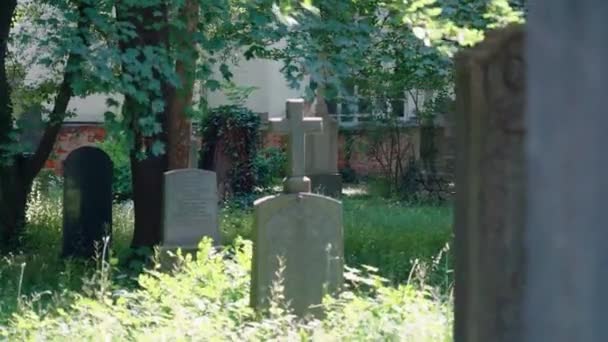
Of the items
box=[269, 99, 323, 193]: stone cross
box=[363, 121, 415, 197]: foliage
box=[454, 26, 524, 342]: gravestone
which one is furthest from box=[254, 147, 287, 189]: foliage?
box=[454, 26, 524, 342]: gravestone

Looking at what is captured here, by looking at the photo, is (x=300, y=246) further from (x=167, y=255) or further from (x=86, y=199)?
(x=86, y=199)

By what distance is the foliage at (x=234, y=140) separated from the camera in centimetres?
2303

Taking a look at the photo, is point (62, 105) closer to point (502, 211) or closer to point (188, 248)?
point (188, 248)

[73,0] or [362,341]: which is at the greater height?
[73,0]

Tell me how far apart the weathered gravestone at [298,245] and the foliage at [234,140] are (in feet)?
46.6

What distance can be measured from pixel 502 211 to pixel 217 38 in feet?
31.0

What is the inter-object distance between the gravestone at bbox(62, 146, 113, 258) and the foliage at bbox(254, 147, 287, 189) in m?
9.19

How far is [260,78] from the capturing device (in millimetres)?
29234

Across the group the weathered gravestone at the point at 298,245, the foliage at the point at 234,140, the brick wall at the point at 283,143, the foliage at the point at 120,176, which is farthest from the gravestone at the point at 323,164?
the weathered gravestone at the point at 298,245

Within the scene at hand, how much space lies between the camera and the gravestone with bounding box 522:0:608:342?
172 centimetres

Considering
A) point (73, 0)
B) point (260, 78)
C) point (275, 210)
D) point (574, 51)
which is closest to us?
point (574, 51)

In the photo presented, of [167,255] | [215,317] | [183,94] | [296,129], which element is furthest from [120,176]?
[215,317]

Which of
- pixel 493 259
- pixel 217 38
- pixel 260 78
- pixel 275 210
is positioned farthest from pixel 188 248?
pixel 260 78

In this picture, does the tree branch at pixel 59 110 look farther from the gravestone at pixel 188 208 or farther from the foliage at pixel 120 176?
the foliage at pixel 120 176
